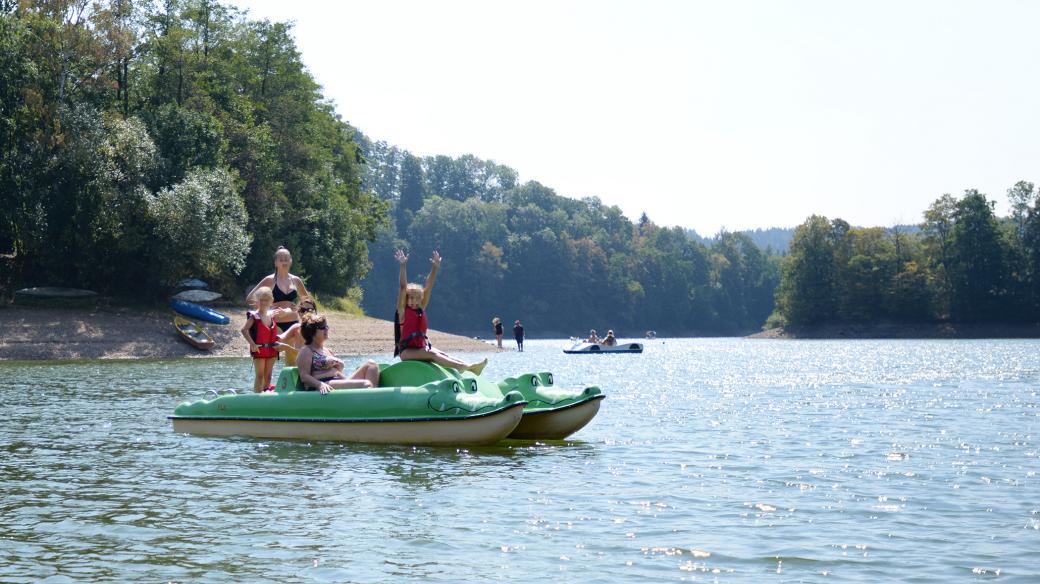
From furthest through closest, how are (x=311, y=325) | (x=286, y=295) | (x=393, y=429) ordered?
(x=286, y=295)
(x=311, y=325)
(x=393, y=429)

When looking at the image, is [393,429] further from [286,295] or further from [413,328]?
[286,295]

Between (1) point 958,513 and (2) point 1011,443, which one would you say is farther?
(2) point 1011,443

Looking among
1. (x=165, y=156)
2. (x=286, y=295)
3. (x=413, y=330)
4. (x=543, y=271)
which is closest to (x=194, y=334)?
(x=165, y=156)

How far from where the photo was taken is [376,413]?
14.1m

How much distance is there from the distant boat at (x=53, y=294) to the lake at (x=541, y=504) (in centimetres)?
2872

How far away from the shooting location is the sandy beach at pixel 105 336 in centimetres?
3953

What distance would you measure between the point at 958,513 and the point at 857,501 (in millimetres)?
950

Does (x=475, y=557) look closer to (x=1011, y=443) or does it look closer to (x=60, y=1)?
(x=1011, y=443)

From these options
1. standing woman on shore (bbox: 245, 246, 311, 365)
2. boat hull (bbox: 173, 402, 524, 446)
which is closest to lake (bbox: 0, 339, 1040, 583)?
boat hull (bbox: 173, 402, 524, 446)

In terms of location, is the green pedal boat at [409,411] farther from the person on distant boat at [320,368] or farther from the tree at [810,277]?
the tree at [810,277]

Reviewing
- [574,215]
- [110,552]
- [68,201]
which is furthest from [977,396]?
[574,215]

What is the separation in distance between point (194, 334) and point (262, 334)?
94.1 feet

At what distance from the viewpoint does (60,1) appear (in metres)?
48.8

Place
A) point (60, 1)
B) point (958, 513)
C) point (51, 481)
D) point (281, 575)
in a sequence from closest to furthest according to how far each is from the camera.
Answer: point (281, 575) → point (958, 513) → point (51, 481) → point (60, 1)
